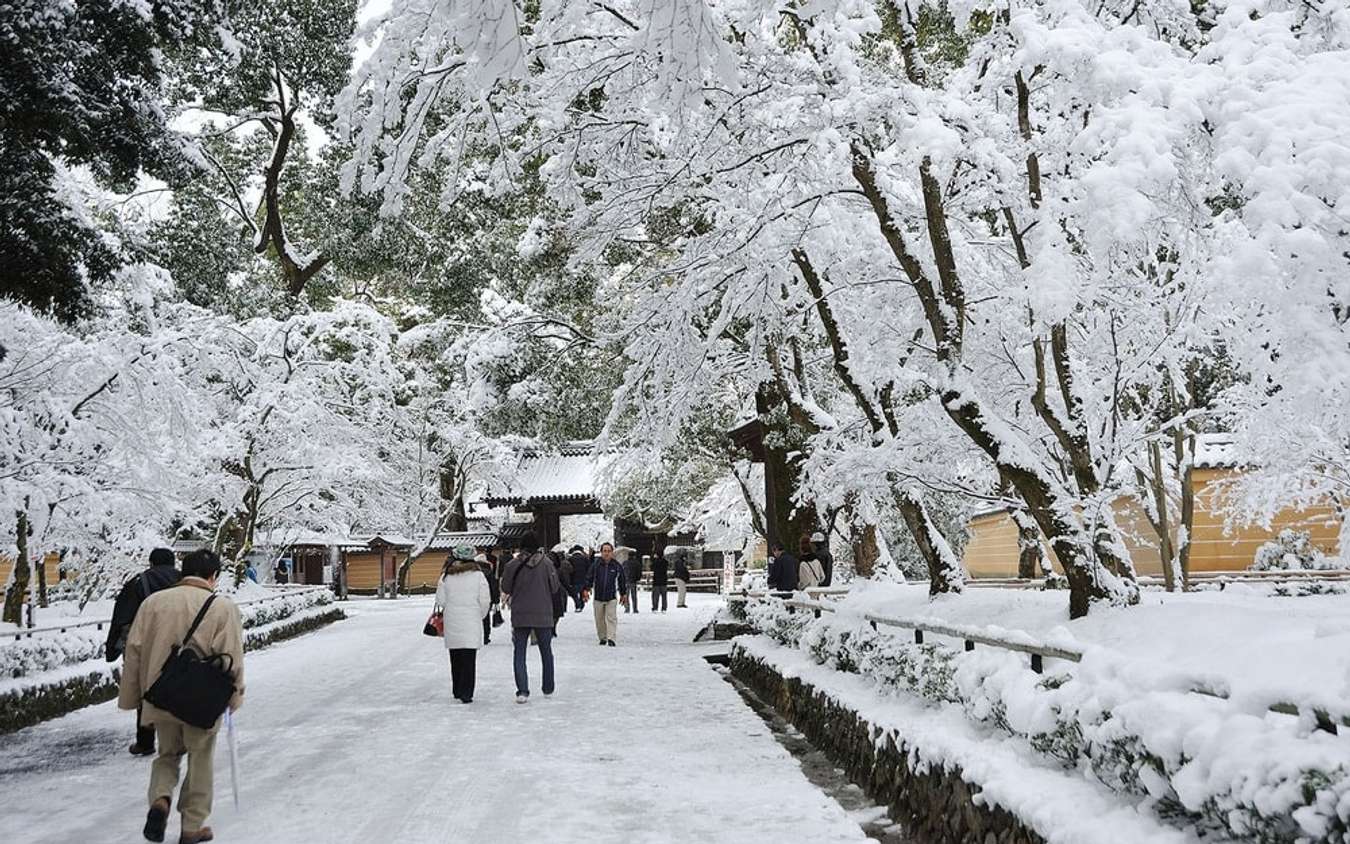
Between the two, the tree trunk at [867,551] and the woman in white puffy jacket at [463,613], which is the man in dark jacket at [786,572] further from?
the woman in white puffy jacket at [463,613]

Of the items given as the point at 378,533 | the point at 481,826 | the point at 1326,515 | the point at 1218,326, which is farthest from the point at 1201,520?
the point at 378,533

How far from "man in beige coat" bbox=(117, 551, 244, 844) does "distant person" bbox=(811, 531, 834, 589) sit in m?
10.8

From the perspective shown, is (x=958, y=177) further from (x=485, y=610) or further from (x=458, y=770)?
(x=458, y=770)

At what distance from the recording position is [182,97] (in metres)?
22.5

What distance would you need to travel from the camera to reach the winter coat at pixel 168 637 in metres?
5.61

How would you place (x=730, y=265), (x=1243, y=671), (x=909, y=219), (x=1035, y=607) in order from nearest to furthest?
(x=1243, y=671) < (x=1035, y=607) < (x=730, y=265) < (x=909, y=219)

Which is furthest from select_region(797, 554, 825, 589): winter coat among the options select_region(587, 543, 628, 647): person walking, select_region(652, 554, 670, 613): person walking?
select_region(652, 554, 670, 613): person walking

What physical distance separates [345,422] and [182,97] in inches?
312

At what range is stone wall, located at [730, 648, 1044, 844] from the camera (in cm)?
457

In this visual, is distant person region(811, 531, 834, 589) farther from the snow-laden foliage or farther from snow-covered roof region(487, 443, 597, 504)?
snow-covered roof region(487, 443, 597, 504)

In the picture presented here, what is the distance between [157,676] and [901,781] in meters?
4.17

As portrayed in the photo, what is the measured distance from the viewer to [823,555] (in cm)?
1614

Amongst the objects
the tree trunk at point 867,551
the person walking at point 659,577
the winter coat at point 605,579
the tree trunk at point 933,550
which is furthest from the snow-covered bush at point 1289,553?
the person walking at point 659,577

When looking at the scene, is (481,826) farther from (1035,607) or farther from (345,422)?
(345,422)
